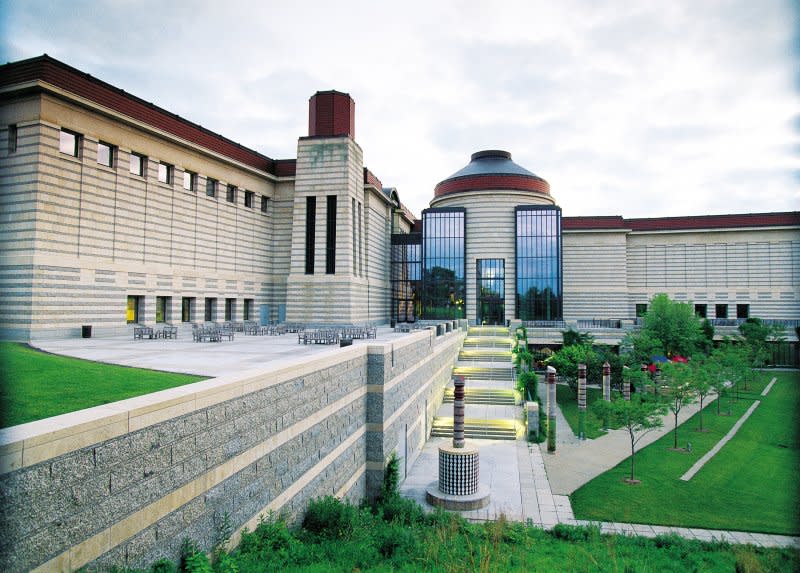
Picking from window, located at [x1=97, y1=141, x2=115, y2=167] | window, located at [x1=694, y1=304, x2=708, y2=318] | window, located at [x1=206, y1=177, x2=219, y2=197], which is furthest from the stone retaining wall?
window, located at [x1=694, y1=304, x2=708, y2=318]

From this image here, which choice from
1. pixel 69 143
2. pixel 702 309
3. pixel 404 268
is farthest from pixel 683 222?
pixel 69 143

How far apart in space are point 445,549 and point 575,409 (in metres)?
24.2

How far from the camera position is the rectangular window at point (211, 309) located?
36188 mm

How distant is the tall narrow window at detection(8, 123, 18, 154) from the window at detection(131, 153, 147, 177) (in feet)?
20.2

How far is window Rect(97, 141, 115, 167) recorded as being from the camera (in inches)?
1078

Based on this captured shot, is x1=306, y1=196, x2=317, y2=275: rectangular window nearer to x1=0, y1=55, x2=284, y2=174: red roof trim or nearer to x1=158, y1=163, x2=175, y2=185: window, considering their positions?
x1=0, y1=55, x2=284, y2=174: red roof trim

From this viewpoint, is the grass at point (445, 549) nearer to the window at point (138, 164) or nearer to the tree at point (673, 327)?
the window at point (138, 164)

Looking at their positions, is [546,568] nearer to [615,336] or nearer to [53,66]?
[53,66]

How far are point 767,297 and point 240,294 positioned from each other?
57999 mm

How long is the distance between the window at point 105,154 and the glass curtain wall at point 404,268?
31369 mm

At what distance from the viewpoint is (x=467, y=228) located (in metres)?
54.7

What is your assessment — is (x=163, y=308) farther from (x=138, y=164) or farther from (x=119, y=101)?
(x=119, y=101)

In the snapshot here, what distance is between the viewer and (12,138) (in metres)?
24.1

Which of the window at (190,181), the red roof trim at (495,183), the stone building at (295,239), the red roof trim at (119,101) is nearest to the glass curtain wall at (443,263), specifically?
the stone building at (295,239)
